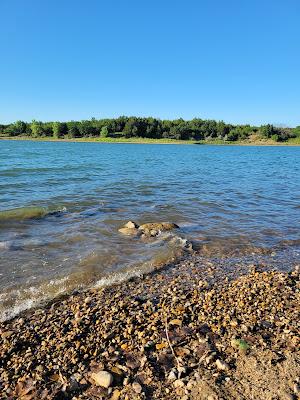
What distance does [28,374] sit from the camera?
482 cm

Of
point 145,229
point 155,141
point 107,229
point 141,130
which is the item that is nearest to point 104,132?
point 141,130

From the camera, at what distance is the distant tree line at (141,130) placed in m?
172

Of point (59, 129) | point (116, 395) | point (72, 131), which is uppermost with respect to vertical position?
point (59, 129)

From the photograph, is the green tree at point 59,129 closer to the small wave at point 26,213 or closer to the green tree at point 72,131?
the green tree at point 72,131

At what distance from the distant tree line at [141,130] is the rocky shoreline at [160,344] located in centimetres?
16824

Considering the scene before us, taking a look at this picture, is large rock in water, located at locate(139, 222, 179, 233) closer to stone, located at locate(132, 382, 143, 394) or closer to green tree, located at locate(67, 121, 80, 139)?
stone, located at locate(132, 382, 143, 394)

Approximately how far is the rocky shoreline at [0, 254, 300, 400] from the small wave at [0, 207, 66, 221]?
27.6ft

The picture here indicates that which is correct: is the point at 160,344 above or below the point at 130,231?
above

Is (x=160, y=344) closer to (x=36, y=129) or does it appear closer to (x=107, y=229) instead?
(x=107, y=229)

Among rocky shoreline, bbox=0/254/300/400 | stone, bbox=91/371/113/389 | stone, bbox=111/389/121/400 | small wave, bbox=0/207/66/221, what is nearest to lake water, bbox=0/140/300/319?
small wave, bbox=0/207/66/221

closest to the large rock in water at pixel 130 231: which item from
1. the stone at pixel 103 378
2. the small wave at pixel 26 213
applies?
the small wave at pixel 26 213

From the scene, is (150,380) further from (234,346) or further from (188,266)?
(188,266)

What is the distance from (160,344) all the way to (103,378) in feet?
3.89

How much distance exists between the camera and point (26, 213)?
15.3m
